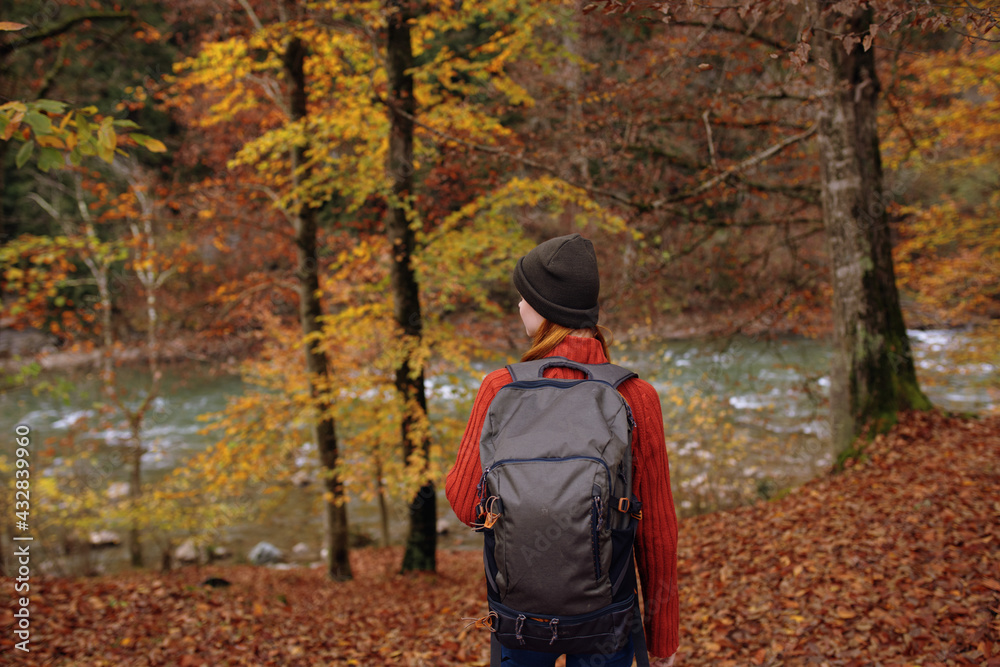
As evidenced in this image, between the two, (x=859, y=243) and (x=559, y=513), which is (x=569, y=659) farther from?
(x=859, y=243)

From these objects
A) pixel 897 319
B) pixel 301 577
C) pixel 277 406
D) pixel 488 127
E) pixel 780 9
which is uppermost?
pixel 488 127

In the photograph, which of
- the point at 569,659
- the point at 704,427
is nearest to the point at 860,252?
the point at 569,659

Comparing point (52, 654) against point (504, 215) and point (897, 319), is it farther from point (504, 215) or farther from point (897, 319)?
point (897, 319)

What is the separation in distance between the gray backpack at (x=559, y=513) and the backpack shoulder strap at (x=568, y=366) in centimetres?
1

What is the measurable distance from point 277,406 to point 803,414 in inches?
540

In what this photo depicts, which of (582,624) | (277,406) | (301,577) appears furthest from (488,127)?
Answer: (301,577)

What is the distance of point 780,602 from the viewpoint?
4094mm

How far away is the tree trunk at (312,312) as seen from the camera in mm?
8750

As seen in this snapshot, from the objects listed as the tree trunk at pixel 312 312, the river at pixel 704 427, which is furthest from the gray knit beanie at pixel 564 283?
the river at pixel 704 427

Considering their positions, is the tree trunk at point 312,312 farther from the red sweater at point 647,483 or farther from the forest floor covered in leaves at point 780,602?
the red sweater at point 647,483

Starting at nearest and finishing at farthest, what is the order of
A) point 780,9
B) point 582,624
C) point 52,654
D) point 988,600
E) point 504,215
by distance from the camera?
1. point 582,624
2. point 780,9
3. point 988,600
4. point 52,654
5. point 504,215

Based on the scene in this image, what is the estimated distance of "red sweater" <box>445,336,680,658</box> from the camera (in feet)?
5.90

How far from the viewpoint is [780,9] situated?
2510 millimetres

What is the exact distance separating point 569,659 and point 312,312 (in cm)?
795
